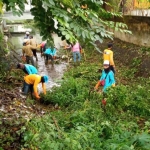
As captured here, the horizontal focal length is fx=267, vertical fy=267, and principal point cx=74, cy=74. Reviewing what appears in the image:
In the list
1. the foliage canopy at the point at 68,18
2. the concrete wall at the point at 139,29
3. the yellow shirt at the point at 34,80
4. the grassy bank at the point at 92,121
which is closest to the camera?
the foliage canopy at the point at 68,18

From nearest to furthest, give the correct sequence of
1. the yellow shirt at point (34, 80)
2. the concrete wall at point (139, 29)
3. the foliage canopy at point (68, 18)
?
the foliage canopy at point (68, 18) < the yellow shirt at point (34, 80) < the concrete wall at point (139, 29)

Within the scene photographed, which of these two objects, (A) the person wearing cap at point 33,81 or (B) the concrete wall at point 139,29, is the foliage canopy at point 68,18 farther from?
(B) the concrete wall at point 139,29

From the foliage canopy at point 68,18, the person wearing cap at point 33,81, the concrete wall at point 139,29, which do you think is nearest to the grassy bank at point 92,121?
the person wearing cap at point 33,81

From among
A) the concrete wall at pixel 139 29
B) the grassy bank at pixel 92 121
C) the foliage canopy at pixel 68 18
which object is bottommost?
the grassy bank at pixel 92 121

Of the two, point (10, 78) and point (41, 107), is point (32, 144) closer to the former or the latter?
point (41, 107)

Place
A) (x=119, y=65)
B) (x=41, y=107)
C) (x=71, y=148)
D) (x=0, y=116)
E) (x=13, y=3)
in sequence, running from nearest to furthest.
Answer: (x=13, y=3) < (x=71, y=148) < (x=0, y=116) < (x=41, y=107) < (x=119, y=65)

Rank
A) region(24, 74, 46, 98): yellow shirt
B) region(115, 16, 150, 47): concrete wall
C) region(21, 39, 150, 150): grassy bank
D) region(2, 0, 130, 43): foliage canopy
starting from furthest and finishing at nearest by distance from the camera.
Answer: region(115, 16, 150, 47): concrete wall
region(24, 74, 46, 98): yellow shirt
region(21, 39, 150, 150): grassy bank
region(2, 0, 130, 43): foliage canopy

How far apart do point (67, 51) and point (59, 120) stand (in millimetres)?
11400

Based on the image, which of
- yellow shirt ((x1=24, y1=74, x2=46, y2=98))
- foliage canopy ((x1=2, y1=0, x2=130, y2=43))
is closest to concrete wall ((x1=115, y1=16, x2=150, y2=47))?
yellow shirt ((x1=24, y1=74, x2=46, y2=98))

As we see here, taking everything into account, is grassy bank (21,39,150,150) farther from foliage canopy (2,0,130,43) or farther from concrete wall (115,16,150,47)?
concrete wall (115,16,150,47)

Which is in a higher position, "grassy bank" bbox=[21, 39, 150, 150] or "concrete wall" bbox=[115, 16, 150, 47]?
"concrete wall" bbox=[115, 16, 150, 47]

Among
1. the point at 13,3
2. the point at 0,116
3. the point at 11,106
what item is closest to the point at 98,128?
the point at 0,116

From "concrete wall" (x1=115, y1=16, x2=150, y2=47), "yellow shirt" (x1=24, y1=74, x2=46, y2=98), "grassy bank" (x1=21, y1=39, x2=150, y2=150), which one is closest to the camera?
"grassy bank" (x1=21, y1=39, x2=150, y2=150)

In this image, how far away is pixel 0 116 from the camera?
5.93 m
